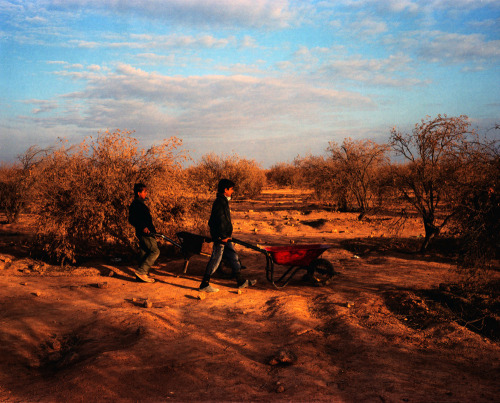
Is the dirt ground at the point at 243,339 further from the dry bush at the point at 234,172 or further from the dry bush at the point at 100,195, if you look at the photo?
the dry bush at the point at 234,172

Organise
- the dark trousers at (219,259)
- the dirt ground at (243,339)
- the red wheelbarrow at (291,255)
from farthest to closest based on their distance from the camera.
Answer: the dark trousers at (219,259)
the red wheelbarrow at (291,255)
the dirt ground at (243,339)

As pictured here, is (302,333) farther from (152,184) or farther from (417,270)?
(152,184)

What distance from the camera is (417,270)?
7.58 meters

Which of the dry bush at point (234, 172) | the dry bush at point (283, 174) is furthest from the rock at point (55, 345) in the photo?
the dry bush at point (283, 174)

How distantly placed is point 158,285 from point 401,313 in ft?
13.9

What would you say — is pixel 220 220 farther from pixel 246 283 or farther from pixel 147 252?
pixel 147 252

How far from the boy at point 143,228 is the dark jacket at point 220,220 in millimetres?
1322

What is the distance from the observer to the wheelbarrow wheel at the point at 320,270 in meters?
6.74

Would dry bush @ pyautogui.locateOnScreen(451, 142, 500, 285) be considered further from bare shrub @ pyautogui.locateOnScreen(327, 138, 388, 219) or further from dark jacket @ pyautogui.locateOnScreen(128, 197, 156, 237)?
bare shrub @ pyautogui.locateOnScreen(327, 138, 388, 219)

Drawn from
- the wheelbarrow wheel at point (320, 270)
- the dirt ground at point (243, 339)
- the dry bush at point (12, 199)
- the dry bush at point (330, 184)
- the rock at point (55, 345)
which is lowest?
the rock at point (55, 345)

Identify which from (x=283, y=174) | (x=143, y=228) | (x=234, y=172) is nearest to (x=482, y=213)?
(x=143, y=228)

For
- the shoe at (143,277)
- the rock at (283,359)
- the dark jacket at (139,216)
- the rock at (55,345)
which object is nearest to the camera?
the rock at (283,359)

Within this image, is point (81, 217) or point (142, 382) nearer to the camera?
point (142, 382)

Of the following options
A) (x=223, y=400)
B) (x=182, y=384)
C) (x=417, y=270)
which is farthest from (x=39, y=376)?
(x=417, y=270)
